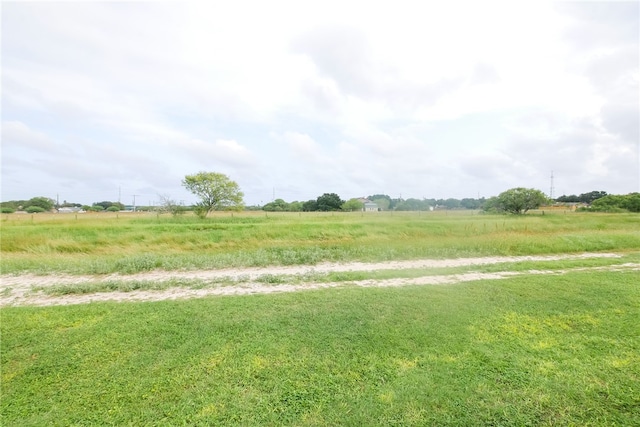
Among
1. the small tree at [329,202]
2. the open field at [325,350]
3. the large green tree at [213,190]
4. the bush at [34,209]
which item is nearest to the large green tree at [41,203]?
the bush at [34,209]

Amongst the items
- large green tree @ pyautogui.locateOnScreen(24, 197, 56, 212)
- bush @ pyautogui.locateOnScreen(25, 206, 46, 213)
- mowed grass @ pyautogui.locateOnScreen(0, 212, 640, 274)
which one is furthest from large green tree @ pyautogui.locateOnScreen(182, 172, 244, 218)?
large green tree @ pyautogui.locateOnScreen(24, 197, 56, 212)

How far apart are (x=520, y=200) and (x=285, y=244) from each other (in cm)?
3505

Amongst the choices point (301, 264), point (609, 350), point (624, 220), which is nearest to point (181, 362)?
point (609, 350)

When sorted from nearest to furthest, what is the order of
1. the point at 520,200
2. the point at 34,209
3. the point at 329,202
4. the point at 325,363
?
the point at 325,363, the point at 520,200, the point at 34,209, the point at 329,202

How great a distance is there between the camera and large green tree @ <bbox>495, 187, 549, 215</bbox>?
3212 cm

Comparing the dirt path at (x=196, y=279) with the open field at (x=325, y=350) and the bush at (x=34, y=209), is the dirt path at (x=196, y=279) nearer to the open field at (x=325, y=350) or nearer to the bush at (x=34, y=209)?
the open field at (x=325, y=350)

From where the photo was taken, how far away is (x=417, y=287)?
7.02 meters

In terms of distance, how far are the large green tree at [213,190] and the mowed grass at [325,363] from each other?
3093cm

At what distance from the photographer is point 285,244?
15008mm

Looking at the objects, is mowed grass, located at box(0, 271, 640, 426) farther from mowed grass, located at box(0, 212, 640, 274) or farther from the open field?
mowed grass, located at box(0, 212, 640, 274)

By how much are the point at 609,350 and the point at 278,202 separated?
5575 centimetres

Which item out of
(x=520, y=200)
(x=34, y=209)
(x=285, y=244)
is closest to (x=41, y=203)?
(x=34, y=209)

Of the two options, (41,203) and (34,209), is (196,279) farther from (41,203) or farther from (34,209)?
(41,203)

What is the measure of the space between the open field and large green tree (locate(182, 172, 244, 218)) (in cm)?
2734
